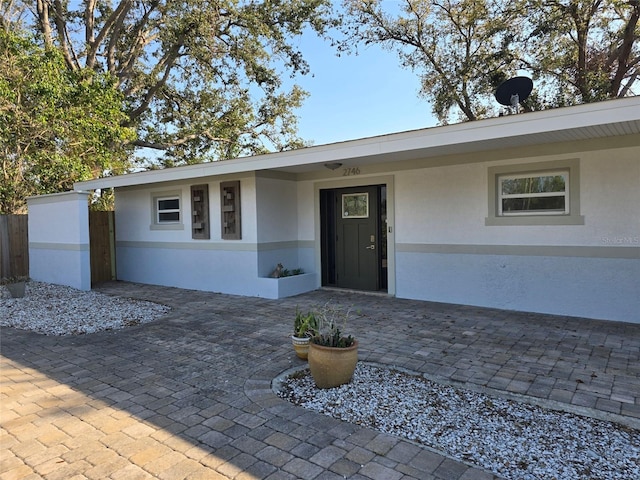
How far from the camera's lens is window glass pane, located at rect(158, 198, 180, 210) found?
30.3 ft

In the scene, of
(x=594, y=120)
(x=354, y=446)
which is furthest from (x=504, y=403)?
(x=594, y=120)

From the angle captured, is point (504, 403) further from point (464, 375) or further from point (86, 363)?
point (86, 363)

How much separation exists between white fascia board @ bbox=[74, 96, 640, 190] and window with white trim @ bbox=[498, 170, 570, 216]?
4.97 feet

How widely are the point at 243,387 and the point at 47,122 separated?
9.41 metres

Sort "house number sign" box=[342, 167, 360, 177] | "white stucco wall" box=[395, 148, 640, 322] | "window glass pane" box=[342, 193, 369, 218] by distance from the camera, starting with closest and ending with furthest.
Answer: "white stucco wall" box=[395, 148, 640, 322] < "house number sign" box=[342, 167, 360, 177] < "window glass pane" box=[342, 193, 369, 218]

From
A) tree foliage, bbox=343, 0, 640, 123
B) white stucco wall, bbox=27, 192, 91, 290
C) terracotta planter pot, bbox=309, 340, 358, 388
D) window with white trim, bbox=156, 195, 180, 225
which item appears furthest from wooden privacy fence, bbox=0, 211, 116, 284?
tree foliage, bbox=343, 0, 640, 123

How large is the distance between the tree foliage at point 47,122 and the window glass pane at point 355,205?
7.06 meters

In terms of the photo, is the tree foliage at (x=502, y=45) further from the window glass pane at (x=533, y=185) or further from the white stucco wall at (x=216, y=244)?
the white stucco wall at (x=216, y=244)

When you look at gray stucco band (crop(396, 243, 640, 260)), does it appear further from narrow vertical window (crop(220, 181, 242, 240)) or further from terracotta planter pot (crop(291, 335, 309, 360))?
terracotta planter pot (crop(291, 335, 309, 360))

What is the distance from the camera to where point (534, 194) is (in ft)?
19.8

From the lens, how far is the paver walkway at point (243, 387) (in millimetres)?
2389

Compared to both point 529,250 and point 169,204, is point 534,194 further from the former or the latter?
point 169,204

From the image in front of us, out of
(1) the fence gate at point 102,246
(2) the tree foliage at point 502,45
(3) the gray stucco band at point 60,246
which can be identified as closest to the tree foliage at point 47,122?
(1) the fence gate at point 102,246

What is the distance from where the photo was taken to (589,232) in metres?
5.57
